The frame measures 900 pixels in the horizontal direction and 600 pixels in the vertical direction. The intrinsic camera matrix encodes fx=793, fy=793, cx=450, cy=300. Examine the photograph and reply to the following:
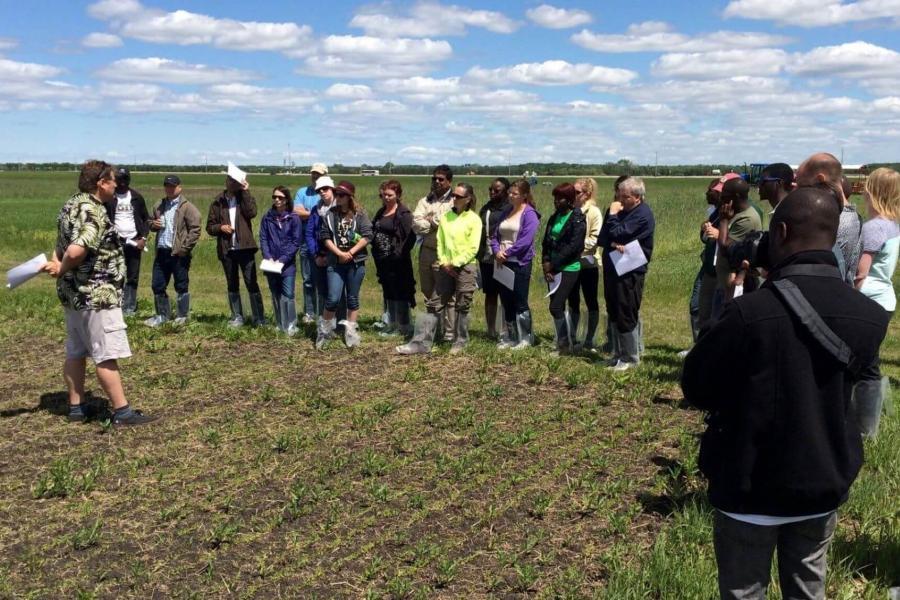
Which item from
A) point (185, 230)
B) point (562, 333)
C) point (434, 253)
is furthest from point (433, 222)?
point (185, 230)

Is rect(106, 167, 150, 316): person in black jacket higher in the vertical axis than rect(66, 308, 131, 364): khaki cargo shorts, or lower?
higher

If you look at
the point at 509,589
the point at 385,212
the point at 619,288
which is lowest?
the point at 509,589

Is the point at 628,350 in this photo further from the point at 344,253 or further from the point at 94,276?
the point at 94,276

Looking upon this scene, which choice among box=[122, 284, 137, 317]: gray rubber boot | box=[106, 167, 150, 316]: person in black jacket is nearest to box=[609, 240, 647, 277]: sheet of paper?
box=[106, 167, 150, 316]: person in black jacket

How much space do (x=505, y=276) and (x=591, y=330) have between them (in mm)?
1279

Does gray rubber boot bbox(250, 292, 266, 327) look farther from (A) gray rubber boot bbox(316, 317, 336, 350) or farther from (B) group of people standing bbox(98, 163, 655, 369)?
(A) gray rubber boot bbox(316, 317, 336, 350)

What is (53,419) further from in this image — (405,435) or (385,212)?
(385,212)

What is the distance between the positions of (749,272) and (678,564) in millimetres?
1980

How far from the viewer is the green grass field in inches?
167

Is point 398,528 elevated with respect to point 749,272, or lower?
lower

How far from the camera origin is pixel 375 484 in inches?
210

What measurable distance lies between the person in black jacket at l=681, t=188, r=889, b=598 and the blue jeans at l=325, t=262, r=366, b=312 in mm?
6548

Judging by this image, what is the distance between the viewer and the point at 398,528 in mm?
4770

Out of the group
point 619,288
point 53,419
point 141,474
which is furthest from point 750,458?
point 53,419
